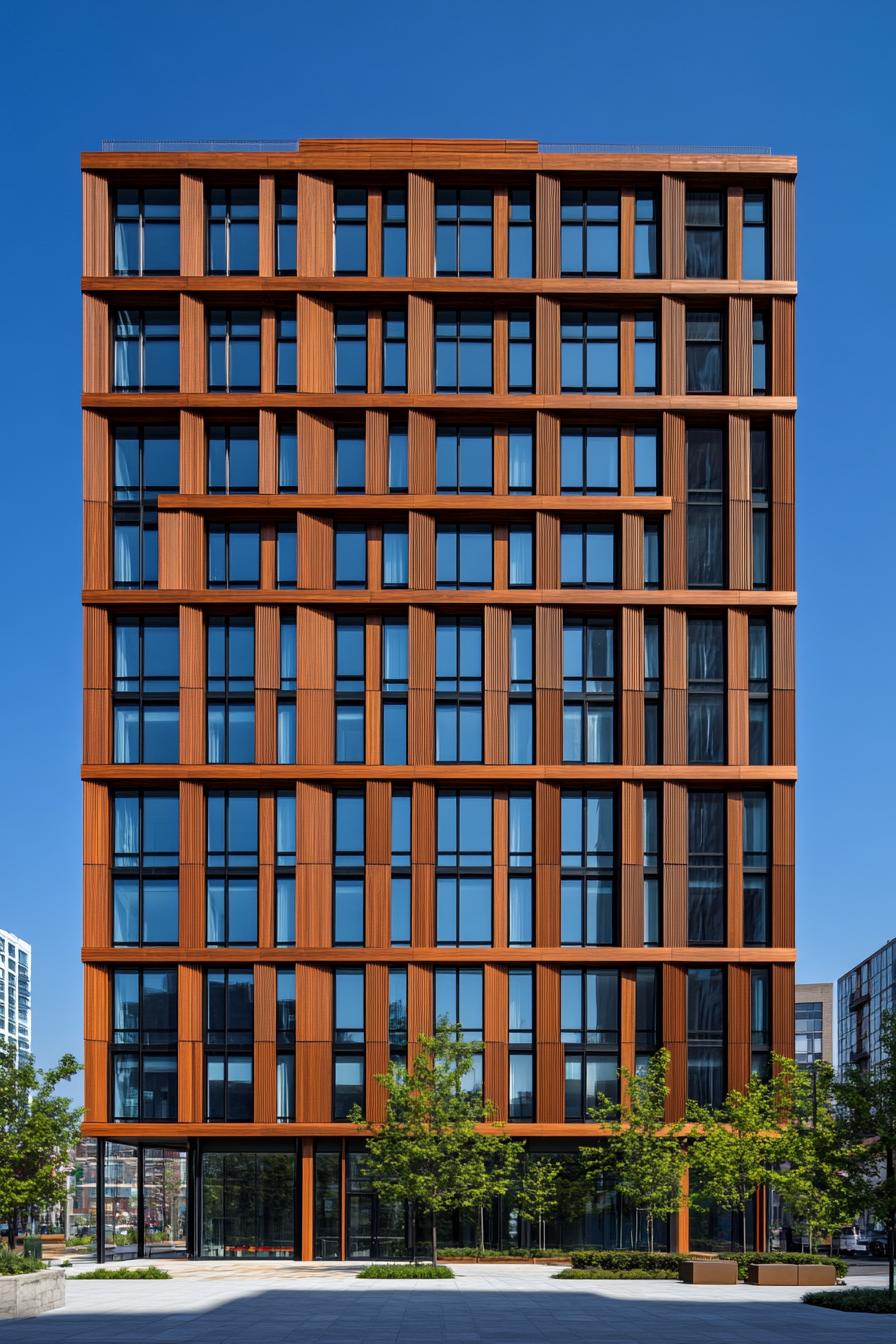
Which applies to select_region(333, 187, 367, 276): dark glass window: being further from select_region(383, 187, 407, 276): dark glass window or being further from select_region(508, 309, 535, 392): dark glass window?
select_region(508, 309, 535, 392): dark glass window

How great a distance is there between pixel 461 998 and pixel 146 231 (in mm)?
31680

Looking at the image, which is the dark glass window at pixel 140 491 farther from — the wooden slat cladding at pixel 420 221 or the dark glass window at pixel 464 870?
the dark glass window at pixel 464 870

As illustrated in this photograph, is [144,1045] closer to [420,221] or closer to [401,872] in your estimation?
[401,872]

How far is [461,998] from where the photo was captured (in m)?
50.5

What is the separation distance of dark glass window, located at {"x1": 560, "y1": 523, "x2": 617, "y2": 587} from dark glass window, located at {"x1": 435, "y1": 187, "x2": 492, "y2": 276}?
10723mm

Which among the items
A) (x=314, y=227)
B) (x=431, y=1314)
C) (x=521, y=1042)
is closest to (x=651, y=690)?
(x=521, y=1042)

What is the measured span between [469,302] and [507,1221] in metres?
34.0

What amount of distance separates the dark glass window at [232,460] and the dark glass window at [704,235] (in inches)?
722

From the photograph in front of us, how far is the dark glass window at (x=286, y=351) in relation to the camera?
177 feet

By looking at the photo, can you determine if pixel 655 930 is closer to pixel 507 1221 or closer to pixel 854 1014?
pixel 507 1221

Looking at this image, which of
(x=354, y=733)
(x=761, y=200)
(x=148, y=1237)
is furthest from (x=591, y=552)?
(x=148, y=1237)

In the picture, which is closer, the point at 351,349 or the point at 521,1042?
the point at 521,1042

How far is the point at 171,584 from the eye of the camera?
172 feet

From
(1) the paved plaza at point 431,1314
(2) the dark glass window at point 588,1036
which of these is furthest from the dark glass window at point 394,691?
(1) the paved plaza at point 431,1314
